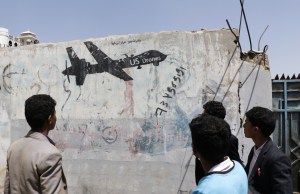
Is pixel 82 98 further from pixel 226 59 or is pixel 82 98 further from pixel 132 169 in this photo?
pixel 226 59

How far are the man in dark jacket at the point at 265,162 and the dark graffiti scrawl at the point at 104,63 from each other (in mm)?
2763

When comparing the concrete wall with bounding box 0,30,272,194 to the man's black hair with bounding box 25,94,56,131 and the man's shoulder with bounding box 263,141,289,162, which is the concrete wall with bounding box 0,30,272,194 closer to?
the man's shoulder with bounding box 263,141,289,162

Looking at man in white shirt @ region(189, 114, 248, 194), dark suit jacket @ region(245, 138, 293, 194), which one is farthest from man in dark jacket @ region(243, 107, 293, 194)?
man in white shirt @ region(189, 114, 248, 194)

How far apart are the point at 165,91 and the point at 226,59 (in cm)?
99

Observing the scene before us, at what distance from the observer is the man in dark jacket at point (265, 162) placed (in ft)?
7.96

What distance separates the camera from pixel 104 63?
5.77m

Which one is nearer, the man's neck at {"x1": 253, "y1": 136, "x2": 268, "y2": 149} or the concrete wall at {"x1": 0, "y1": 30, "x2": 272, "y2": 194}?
the man's neck at {"x1": 253, "y1": 136, "x2": 268, "y2": 149}

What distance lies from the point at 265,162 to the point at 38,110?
163 cm

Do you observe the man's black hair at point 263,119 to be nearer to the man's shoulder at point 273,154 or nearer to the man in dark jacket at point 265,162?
the man in dark jacket at point 265,162

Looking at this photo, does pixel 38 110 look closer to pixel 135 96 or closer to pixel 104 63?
pixel 135 96

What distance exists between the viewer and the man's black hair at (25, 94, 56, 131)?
7.95 ft

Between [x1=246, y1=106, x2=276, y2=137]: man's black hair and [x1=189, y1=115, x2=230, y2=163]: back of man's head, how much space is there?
1.17 m

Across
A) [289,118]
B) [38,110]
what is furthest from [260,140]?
[289,118]

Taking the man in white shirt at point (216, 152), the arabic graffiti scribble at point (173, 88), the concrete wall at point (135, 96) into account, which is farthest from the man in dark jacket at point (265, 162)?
the arabic graffiti scribble at point (173, 88)
